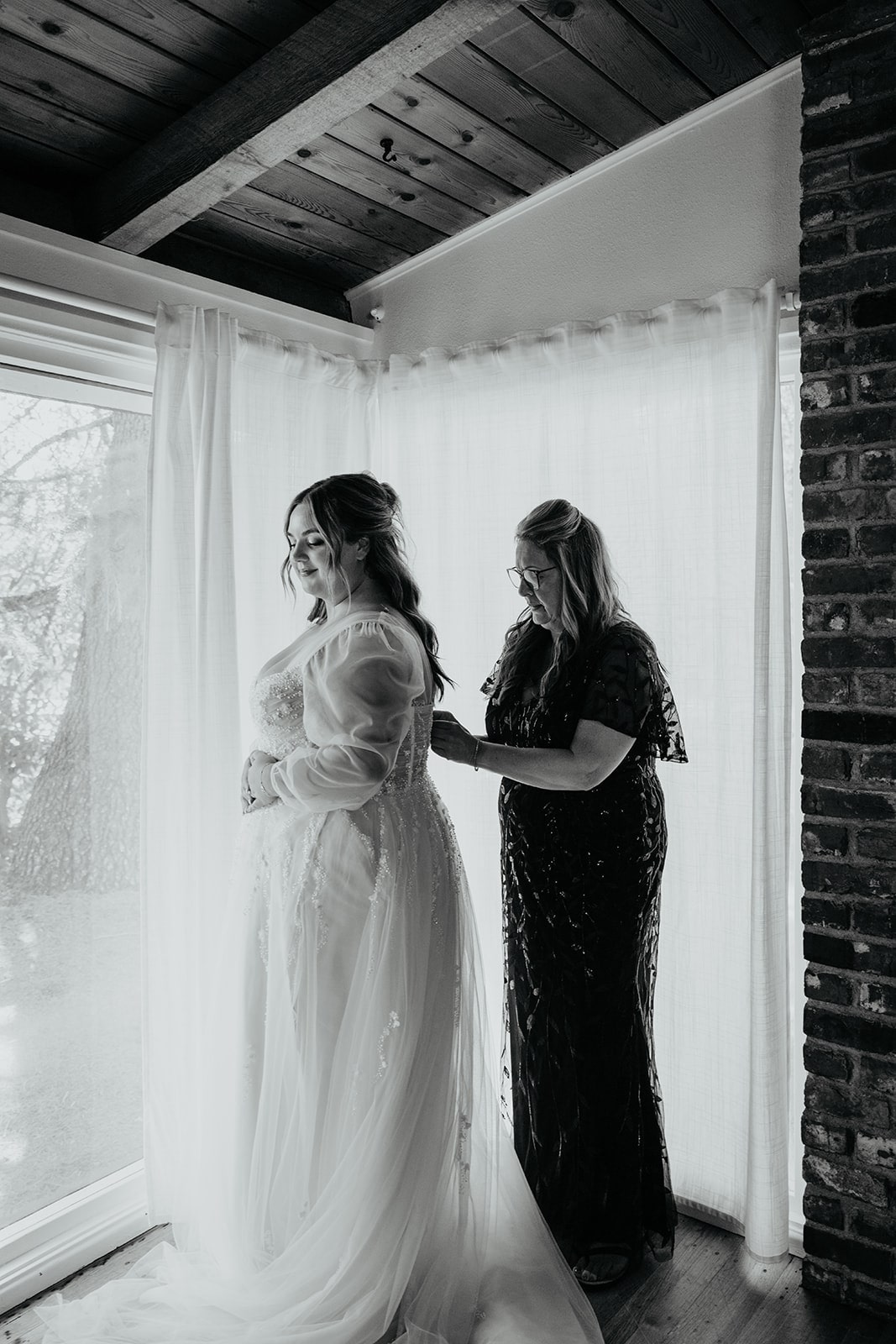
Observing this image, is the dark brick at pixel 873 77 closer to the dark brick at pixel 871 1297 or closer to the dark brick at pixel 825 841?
the dark brick at pixel 825 841

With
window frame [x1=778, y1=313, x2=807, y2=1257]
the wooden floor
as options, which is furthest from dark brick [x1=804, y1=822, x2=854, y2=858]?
the wooden floor

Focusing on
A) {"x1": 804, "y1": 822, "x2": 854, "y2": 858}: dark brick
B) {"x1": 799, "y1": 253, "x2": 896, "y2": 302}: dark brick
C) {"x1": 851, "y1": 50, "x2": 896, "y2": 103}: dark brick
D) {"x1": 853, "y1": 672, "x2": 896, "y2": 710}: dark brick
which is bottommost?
{"x1": 804, "y1": 822, "x2": 854, "y2": 858}: dark brick

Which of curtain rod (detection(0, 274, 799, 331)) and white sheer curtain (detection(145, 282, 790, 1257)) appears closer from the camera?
curtain rod (detection(0, 274, 799, 331))

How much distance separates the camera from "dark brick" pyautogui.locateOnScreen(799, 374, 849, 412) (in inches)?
80.0

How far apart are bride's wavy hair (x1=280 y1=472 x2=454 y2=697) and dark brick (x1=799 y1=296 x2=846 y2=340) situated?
94 centimetres

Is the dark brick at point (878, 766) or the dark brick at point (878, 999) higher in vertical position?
the dark brick at point (878, 766)

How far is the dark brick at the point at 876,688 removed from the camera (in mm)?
1979

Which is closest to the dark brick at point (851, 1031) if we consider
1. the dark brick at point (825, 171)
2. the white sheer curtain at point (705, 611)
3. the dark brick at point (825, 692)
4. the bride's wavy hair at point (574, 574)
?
the white sheer curtain at point (705, 611)

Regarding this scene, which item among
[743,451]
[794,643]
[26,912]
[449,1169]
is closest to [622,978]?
[449,1169]

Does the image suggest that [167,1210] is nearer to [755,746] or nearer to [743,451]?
[755,746]

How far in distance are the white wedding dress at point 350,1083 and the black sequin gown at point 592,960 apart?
0.44 ft

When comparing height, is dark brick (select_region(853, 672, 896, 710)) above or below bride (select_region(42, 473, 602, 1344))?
above

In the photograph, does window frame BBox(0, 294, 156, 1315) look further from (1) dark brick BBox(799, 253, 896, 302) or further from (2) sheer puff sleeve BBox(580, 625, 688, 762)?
(1) dark brick BBox(799, 253, 896, 302)

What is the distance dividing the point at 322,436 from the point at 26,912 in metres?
1.45
